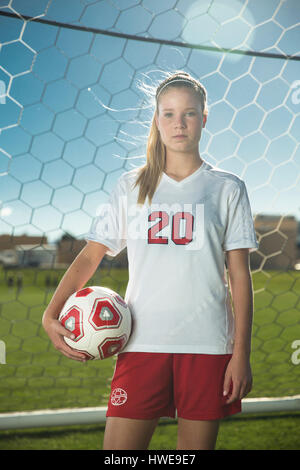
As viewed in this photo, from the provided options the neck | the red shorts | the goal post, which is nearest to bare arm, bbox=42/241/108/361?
the red shorts

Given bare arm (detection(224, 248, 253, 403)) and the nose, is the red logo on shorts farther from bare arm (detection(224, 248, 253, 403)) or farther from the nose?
the nose

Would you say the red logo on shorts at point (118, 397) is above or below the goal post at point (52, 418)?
above

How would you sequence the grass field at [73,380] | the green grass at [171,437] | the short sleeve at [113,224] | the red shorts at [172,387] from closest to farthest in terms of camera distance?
the red shorts at [172,387] < the short sleeve at [113,224] < the green grass at [171,437] < the grass field at [73,380]

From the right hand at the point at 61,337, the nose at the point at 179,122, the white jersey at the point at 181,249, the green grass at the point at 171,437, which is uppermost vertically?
the nose at the point at 179,122

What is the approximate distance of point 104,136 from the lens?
5.00ft

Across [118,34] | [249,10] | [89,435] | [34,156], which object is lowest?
[89,435]

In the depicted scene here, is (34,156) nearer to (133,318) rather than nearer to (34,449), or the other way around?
(133,318)

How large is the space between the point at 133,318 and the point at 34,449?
765 millimetres

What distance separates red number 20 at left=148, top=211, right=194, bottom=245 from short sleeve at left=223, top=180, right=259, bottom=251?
84 millimetres

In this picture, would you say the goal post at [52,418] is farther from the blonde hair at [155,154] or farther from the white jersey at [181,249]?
the blonde hair at [155,154]

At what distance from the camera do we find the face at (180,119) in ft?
3.03

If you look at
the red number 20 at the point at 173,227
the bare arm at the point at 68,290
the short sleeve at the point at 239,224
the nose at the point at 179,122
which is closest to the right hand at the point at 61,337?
the bare arm at the point at 68,290

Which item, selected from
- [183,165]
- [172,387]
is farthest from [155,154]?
[172,387]
